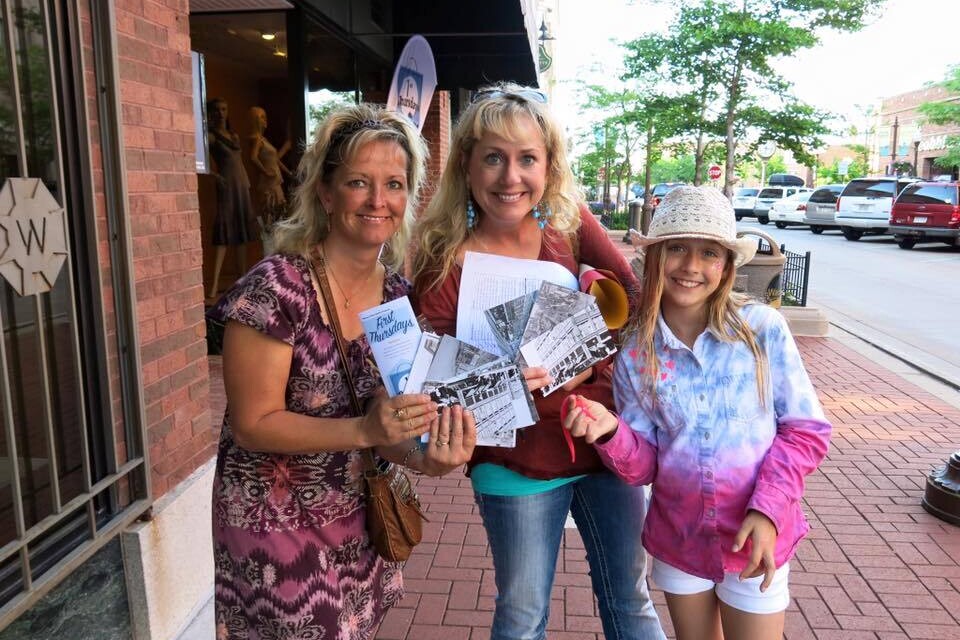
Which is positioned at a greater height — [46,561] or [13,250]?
[13,250]

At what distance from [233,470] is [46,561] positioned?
3.69 feet

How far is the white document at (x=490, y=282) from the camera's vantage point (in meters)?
1.79

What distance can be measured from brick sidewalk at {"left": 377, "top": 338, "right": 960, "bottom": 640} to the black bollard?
63 millimetres

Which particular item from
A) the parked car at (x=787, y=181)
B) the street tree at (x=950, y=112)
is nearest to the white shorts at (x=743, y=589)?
the street tree at (x=950, y=112)

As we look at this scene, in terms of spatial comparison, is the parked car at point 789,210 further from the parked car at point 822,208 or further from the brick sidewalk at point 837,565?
the brick sidewalk at point 837,565

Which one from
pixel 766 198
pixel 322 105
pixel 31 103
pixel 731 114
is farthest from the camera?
pixel 766 198

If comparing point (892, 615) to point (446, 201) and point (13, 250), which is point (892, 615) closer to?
point (446, 201)

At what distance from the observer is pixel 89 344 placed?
2.55 m

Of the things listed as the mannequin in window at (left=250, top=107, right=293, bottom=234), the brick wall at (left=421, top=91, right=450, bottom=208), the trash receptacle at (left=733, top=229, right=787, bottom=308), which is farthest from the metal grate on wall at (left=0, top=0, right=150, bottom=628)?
the trash receptacle at (left=733, top=229, right=787, bottom=308)

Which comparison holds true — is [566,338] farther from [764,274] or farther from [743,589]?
[764,274]

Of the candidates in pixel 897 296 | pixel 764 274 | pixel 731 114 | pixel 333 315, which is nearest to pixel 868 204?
pixel 731 114

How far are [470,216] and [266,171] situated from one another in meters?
7.07

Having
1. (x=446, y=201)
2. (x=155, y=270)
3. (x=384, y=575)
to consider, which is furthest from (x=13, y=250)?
(x=384, y=575)

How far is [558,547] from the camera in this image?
1990 mm
